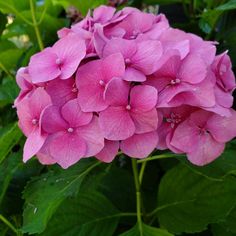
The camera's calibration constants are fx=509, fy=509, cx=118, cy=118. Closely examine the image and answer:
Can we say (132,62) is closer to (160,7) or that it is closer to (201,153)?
(201,153)

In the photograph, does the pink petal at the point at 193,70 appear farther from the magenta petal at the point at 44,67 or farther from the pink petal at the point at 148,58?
the magenta petal at the point at 44,67

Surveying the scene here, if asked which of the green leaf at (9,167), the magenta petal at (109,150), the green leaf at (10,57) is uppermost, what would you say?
the magenta petal at (109,150)

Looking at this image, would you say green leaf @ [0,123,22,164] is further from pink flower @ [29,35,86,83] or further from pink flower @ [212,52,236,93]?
pink flower @ [212,52,236,93]

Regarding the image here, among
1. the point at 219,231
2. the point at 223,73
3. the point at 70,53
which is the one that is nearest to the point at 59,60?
the point at 70,53

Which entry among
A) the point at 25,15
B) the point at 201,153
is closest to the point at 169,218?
the point at 201,153

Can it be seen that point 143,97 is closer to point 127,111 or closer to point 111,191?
point 127,111

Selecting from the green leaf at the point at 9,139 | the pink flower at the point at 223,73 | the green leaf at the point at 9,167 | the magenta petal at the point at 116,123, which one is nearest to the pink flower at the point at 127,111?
the magenta petal at the point at 116,123
